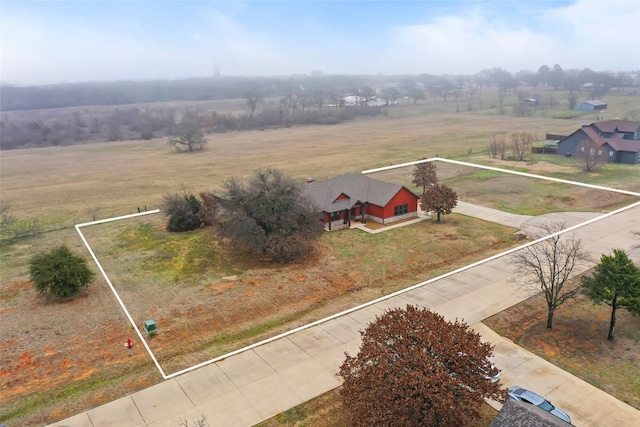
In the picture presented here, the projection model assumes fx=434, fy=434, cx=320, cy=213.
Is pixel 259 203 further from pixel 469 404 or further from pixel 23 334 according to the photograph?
pixel 469 404

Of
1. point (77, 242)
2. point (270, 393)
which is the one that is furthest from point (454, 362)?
point (77, 242)

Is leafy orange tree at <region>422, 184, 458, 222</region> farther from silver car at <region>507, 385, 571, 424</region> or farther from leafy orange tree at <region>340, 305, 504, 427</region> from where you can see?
leafy orange tree at <region>340, 305, 504, 427</region>

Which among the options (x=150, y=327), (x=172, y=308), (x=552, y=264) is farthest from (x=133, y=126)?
(x=552, y=264)

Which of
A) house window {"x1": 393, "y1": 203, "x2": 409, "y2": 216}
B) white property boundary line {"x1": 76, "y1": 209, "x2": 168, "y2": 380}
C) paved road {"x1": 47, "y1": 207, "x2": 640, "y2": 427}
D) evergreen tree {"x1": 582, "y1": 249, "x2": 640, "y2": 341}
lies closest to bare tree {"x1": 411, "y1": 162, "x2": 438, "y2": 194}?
house window {"x1": 393, "y1": 203, "x2": 409, "y2": 216}

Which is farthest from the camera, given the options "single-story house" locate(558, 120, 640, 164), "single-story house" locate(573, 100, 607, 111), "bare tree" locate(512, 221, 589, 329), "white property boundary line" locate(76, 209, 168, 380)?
"single-story house" locate(573, 100, 607, 111)

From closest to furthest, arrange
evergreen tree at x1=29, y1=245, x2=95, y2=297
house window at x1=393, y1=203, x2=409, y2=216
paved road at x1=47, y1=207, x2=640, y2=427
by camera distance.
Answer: paved road at x1=47, y1=207, x2=640, y2=427 → evergreen tree at x1=29, y1=245, x2=95, y2=297 → house window at x1=393, y1=203, x2=409, y2=216

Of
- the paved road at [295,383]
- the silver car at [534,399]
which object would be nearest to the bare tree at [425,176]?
the paved road at [295,383]
